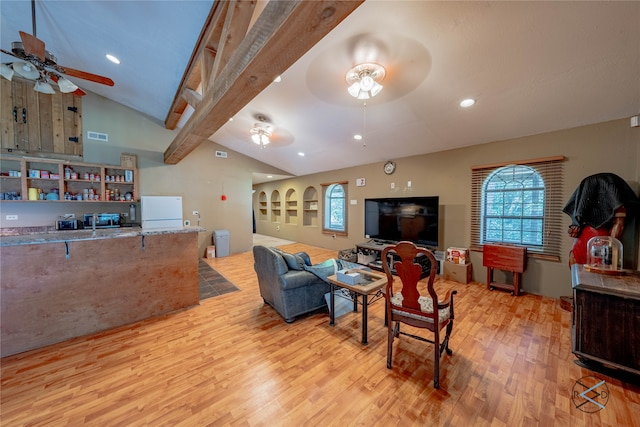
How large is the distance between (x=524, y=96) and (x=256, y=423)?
421 cm

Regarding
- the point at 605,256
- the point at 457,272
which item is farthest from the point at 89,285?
the point at 605,256

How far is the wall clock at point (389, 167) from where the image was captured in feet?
16.7

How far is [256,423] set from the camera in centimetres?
144

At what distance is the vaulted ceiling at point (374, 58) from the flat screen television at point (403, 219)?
117cm

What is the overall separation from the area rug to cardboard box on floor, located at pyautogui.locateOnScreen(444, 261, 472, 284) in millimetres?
3770

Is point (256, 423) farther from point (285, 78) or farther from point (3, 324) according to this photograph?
point (285, 78)

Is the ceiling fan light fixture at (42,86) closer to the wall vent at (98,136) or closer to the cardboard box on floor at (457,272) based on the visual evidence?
the wall vent at (98,136)

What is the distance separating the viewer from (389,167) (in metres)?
5.16

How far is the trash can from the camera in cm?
598

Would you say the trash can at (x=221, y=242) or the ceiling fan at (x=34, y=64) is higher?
the ceiling fan at (x=34, y=64)

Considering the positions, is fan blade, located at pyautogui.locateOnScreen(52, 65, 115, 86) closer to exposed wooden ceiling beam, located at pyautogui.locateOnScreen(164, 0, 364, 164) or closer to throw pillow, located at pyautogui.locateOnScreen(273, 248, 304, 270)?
exposed wooden ceiling beam, located at pyautogui.locateOnScreen(164, 0, 364, 164)

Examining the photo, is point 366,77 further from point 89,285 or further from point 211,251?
point 211,251

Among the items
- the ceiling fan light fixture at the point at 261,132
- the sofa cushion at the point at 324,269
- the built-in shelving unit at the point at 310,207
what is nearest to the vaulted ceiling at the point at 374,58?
the ceiling fan light fixture at the point at 261,132

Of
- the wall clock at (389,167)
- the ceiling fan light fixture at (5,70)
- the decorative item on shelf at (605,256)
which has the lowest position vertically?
the decorative item on shelf at (605,256)
